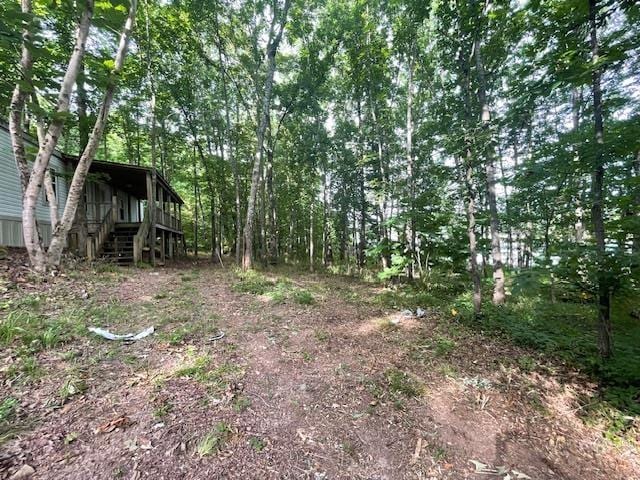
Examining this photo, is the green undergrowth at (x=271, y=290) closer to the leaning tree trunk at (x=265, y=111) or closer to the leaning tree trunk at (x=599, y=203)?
the leaning tree trunk at (x=265, y=111)

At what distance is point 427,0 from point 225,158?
50.8ft

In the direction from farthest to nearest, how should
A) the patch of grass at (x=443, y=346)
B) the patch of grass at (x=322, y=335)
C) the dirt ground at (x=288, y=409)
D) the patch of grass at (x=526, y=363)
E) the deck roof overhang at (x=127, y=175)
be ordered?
the deck roof overhang at (x=127, y=175), the patch of grass at (x=322, y=335), the patch of grass at (x=443, y=346), the patch of grass at (x=526, y=363), the dirt ground at (x=288, y=409)

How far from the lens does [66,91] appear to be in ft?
19.2

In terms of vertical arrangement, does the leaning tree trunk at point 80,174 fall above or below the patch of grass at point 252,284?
above

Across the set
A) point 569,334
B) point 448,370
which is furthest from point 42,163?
point 569,334

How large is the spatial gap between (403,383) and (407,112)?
962 cm

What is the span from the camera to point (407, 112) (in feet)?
32.4

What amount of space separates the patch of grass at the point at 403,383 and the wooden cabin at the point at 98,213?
9196mm

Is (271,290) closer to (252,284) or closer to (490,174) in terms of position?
(252,284)

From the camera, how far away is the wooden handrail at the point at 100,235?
9.19m

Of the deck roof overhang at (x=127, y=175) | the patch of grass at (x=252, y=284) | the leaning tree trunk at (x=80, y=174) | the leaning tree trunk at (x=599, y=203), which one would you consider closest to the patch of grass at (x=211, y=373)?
the patch of grass at (x=252, y=284)

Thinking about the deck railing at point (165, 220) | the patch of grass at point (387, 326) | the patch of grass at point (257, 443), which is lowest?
the patch of grass at point (387, 326)

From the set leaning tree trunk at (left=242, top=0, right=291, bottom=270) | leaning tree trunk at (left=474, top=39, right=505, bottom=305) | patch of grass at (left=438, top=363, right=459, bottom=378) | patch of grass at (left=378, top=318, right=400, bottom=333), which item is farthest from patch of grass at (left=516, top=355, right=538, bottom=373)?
leaning tree trunk at (left=242, top=0, right=291, bottom=270)

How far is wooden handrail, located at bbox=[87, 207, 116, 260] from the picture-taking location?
362 inches
